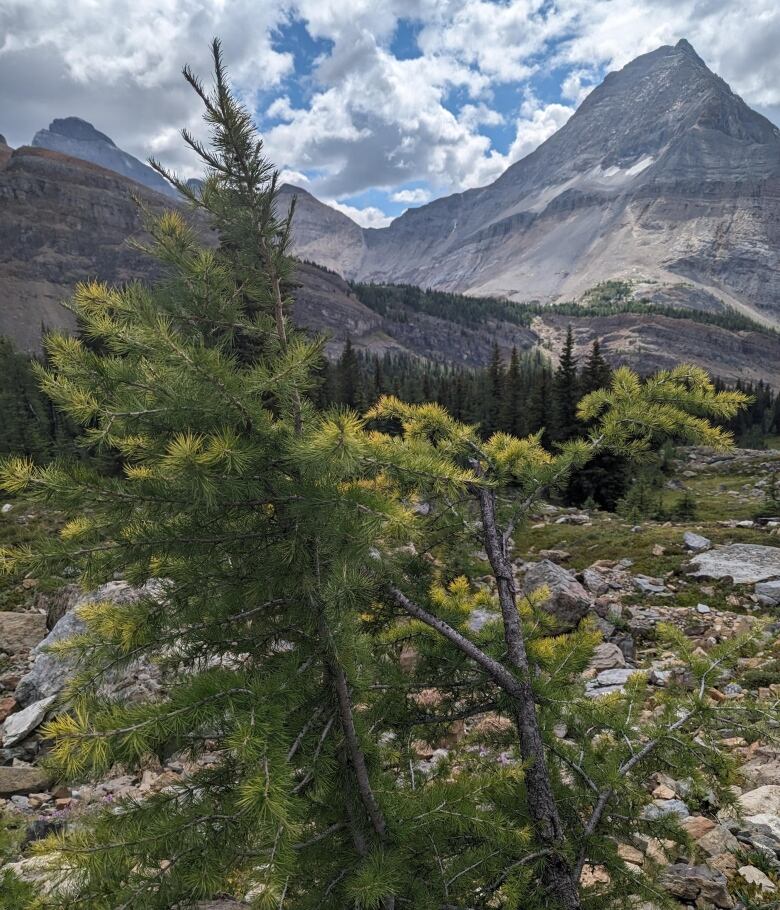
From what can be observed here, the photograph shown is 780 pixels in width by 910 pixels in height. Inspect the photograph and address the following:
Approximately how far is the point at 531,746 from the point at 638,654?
24.0ft

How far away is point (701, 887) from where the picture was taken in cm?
423

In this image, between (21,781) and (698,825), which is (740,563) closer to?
(698,825)

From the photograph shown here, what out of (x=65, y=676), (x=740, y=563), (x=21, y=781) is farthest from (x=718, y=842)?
(x=65, y=676)

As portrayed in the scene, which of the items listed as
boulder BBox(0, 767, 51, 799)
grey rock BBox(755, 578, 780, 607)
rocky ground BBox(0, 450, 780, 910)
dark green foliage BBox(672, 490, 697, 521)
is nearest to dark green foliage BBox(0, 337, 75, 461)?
rocky ground BBox(0, 450, 780, 910)

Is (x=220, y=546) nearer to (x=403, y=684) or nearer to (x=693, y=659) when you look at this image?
(x=403, y=684)

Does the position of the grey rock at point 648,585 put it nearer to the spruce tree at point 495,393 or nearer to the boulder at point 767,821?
the boulder at point 767,821

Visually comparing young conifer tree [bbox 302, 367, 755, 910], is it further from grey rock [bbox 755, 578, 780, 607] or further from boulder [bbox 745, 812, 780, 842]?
grey rock [bbox 755, 578, 780, 607]

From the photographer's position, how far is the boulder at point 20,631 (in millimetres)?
10805

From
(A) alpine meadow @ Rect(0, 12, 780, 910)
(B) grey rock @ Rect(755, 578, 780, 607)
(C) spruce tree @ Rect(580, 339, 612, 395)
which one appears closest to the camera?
(A) alpine meadow @ Rect(0, 12, 780, 910)

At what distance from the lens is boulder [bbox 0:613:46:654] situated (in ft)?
35.4

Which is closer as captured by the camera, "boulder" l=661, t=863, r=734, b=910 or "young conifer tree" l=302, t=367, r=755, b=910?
"young conifer tree" l=302, t=367, r=755, b=910

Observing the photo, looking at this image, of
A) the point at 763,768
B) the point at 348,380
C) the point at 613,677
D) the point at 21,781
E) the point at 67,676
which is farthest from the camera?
the point at 348,380

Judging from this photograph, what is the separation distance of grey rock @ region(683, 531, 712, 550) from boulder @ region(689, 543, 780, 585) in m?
0.57

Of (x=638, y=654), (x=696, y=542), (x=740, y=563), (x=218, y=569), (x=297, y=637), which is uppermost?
(x=218, y=569)
